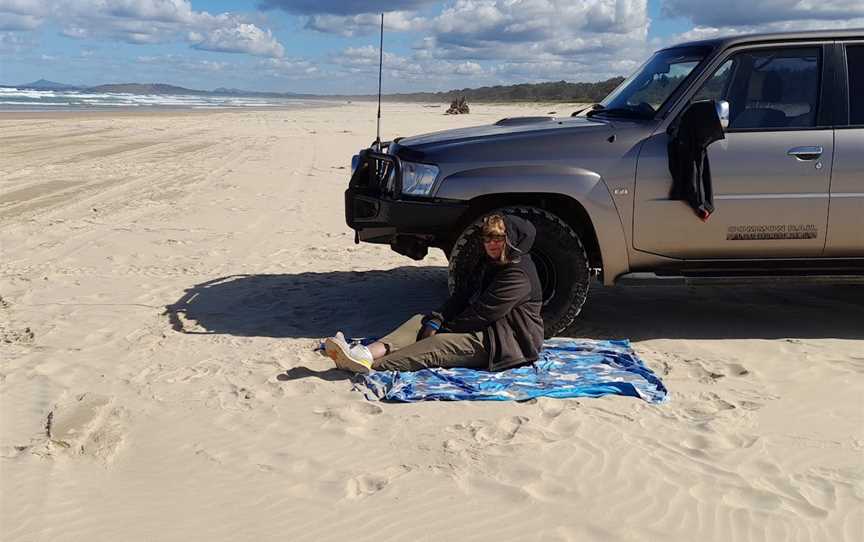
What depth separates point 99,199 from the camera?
475 inches

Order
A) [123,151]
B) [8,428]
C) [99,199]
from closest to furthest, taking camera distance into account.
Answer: [8,428], [99,199], [123,151]

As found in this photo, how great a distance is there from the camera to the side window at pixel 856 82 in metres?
5.49

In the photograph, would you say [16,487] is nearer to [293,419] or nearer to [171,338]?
[293,419]

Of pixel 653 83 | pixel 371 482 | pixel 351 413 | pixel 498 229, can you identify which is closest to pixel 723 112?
pixel 653 83

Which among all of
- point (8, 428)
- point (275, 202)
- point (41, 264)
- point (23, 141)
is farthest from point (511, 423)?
point (23, 141)

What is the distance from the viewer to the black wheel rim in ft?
18.2

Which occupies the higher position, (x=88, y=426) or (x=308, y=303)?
(x=308, y=303)

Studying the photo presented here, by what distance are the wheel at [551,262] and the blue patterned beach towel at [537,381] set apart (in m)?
0.32

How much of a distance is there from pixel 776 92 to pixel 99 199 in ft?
31.8

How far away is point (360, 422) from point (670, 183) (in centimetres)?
259

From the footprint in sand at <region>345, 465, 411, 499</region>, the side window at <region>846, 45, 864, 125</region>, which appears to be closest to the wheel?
the footprint in sand at <region>345, 465, 411, 499</region>

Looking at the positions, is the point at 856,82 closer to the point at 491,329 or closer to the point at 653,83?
the point at 653,83

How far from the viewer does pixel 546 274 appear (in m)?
5.60

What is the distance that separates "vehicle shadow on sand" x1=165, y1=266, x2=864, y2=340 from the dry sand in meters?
A: 0.03
